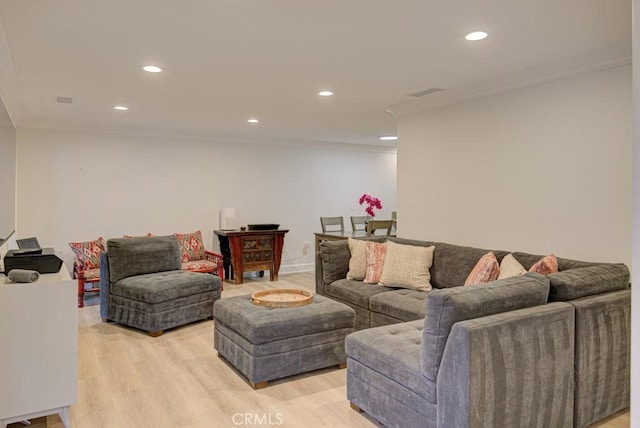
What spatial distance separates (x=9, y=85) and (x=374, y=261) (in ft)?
11.7

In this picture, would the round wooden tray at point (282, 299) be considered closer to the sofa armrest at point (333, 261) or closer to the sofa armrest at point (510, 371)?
the sofa armrest at point (333, 261)

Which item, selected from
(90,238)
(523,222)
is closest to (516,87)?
(523,222)

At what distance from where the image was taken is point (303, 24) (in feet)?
8.29

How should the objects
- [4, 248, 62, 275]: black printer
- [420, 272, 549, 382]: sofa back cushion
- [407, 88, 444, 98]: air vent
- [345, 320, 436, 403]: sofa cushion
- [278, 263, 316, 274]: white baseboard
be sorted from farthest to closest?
1. [278, 263, 316, 274]: white baseboard
2. [407, 88, 444, 98]: air vent
3. [4, 248, 62, 275]: black printer
4. [345, 320, 436, 403]: sofa cushion
5. [420, 272, 549, 382]: sofa back cushion

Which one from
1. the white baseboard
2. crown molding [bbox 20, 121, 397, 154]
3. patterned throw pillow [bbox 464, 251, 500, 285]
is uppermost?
crown molding [bbox 20, 121, 397, 154]

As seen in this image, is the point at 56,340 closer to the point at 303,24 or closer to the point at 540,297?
the point at 303,24

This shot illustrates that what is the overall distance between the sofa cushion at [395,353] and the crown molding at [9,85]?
285 cm

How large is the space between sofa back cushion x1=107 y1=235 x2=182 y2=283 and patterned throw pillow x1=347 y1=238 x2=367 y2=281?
6.53 ft

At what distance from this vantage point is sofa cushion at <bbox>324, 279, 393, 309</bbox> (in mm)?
3861

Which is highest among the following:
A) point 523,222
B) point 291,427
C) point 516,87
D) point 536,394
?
point 516,87

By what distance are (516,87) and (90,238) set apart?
5450 millimetres

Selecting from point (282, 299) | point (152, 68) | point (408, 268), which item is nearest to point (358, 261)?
point (408, 268)

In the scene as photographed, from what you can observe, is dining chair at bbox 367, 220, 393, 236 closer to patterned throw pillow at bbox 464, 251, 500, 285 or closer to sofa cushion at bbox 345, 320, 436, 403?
patterned throw pillow at bbox 464, 251, 500, 285

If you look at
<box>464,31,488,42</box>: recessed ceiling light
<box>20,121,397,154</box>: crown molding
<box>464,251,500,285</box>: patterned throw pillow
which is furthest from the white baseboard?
<box>464,31,488,42</box>: recessed ceiling light
